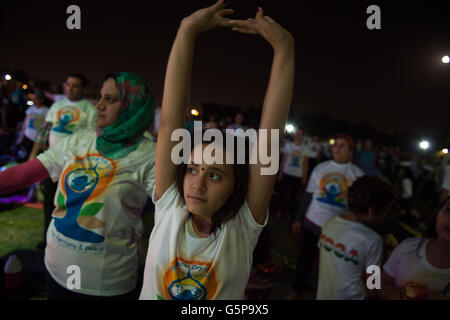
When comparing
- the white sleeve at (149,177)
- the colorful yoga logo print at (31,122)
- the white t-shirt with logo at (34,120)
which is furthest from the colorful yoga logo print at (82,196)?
the colorful yoga logo print at (31,122)

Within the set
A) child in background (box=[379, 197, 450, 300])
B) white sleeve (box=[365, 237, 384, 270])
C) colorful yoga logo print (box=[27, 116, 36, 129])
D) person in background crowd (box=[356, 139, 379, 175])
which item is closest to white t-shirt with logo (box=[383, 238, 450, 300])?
child in background (box=[379, 197, 450, 300])

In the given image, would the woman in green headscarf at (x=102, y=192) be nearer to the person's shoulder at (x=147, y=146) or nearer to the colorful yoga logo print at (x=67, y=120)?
the person's shoulder at (x=147, y=146)

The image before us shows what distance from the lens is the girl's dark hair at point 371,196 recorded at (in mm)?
2145

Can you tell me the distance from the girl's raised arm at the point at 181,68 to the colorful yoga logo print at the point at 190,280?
A: 0.50 metres

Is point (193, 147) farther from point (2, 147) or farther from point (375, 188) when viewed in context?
point (2, 147)

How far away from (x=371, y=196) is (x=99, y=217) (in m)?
2.02

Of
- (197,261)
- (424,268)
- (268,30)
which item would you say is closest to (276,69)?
(268,30)

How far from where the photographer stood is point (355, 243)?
2.02m

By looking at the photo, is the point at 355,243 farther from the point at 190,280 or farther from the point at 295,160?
the point at 295,160

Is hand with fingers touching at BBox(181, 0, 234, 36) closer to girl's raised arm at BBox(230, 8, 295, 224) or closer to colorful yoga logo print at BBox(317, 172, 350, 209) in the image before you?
girl's raised arm at BBox(230, 8, 295, 224)

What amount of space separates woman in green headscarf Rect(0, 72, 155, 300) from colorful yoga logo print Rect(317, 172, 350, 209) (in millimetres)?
2186

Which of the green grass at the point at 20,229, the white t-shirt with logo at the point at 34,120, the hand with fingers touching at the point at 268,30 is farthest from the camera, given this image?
the white t-shirt with logo at the point at 34,120

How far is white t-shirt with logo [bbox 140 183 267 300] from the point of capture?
3.61 feet
